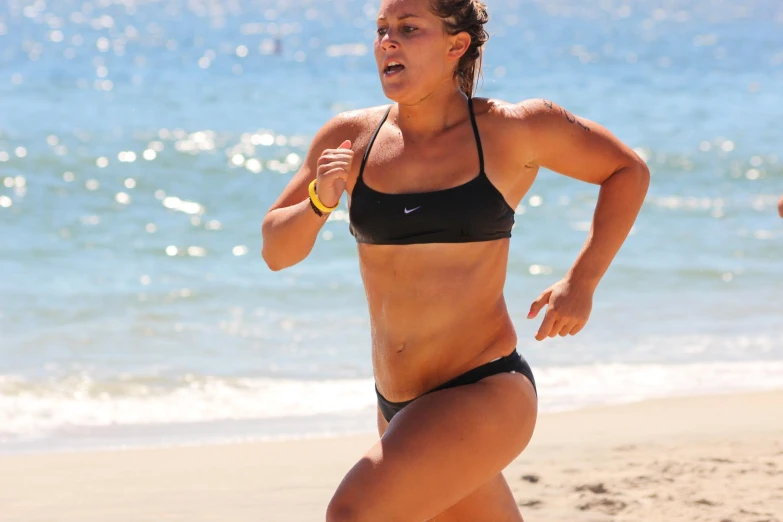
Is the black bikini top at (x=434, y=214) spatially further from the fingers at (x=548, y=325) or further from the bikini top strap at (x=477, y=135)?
the fingers at (x=548, y=325)

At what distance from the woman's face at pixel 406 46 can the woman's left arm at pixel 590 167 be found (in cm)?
29

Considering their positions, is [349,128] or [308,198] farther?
[349,128]

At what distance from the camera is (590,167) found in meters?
3.38

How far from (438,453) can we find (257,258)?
8243 millimetres

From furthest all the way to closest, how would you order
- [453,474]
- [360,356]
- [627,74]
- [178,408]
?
[627,74] < [360,356] < [178,408] < [453,474]

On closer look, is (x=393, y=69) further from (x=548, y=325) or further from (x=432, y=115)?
(x=548, y=325)

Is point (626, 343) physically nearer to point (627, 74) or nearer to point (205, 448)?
point (205, 448)

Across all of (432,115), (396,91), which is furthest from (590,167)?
(396,91)

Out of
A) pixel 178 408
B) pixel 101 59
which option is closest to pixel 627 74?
pixel 101 59

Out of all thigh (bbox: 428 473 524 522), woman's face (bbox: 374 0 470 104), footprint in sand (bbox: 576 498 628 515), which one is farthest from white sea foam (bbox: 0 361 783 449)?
woman's face (bbox: 374 0 470 104)

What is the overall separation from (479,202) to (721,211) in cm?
1097

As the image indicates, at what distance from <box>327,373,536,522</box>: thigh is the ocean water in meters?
3.27

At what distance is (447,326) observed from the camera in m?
3.25

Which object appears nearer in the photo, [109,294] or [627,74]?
[109,294]
